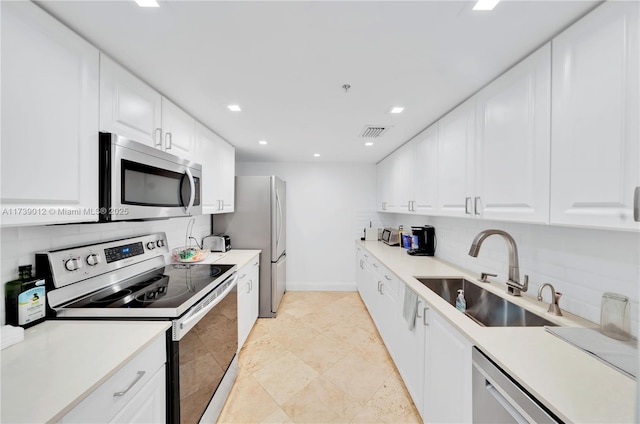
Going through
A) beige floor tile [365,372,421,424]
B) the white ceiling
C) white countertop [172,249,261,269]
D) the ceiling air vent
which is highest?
the ceiling air vent

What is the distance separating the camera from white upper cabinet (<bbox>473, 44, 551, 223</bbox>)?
3.75 ft

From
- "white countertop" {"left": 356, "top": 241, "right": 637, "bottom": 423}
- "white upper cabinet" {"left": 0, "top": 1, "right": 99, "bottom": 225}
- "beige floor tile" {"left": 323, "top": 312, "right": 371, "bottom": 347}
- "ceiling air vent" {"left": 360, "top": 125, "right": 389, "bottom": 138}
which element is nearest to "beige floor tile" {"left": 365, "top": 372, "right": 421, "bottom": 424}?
"beige floor tile" {"left": 323, "top": 312, "right": 371, "bottom": 347}

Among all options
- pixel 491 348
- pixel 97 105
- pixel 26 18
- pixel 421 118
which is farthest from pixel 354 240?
pixel 26 18

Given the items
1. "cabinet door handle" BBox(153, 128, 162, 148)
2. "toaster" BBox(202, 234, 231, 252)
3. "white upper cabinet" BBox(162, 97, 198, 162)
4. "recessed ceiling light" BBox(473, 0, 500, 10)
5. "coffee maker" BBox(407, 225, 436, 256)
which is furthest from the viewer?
"toaster" BBox(202, 234, 231, 252)

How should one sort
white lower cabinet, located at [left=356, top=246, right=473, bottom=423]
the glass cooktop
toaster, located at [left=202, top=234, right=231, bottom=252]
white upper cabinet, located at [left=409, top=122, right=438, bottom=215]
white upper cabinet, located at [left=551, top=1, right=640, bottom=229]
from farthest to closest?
toaster, located at [left=202, top=234, right=231, bottom=252] < white upper cabinet, located at [left=409, top=122, right=438, bottom=215] < the glass cooktop < white lower cabinet, located at [left=356, top=246, right=473, bottom=423] < white upper cabinet, located at [left=551, top=1, right=640, bottom=229]

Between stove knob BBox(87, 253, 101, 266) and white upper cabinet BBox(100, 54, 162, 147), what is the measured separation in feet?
2.40

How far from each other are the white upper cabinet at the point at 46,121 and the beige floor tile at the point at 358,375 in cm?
211

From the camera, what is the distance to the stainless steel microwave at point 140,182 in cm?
122

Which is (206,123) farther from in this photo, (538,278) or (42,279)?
(538,278)

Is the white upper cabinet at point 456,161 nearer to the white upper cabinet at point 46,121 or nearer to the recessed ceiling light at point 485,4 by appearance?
the recessed ceiling light at point 485,4

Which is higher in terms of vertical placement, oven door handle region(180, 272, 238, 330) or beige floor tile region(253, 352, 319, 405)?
oven door handle region(180, 272, 238, 330)

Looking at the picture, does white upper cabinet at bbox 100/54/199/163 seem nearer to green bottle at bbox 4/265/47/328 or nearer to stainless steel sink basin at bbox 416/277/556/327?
green bottle at bbox 4/265/47/328

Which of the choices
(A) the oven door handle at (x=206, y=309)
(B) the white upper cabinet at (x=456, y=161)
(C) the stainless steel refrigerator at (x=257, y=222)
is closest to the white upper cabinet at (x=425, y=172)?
(B) the white upper cabinet at (x=456, y=161)

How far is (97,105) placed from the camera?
120 centimetres
